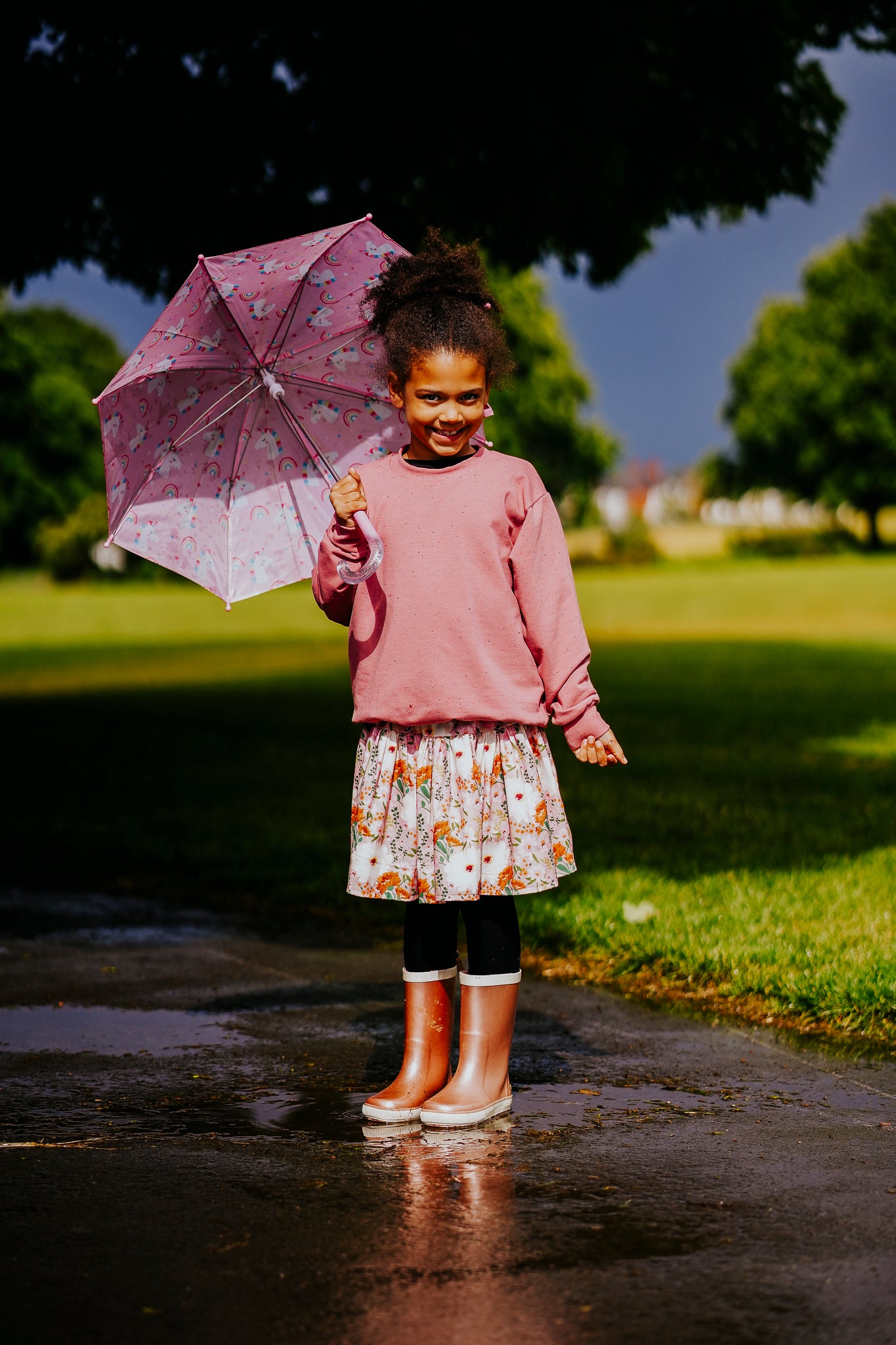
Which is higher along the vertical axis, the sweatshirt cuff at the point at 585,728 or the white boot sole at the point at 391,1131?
the sweatshirt cuff at the point at 585,728

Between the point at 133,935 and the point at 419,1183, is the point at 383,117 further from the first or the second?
the point at 419,1183

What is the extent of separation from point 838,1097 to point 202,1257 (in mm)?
1809

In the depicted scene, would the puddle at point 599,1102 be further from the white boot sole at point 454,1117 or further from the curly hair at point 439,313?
the curly hair at point 439,313

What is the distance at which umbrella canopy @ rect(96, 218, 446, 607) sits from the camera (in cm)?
445

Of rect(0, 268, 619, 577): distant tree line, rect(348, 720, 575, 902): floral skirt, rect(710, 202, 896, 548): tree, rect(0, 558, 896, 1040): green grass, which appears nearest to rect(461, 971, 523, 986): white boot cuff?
rect(348, 720, 575, 902): floral skirt

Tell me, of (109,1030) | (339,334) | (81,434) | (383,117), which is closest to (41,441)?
(81,434)

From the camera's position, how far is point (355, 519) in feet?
12.9

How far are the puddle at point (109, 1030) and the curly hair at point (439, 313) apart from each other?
6.59 feet

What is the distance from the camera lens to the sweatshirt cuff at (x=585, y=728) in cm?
389

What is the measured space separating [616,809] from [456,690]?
521 cm

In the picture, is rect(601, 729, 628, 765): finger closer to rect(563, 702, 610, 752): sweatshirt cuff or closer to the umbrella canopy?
rect(563, 702, 610, 752): sweatshirt cuff

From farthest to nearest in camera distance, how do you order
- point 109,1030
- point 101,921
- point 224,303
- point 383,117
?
1. point 383,117
2. point 101,921
3. point 109,1030
4. point 224,303

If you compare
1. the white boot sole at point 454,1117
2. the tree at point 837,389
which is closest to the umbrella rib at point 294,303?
the white boot sole at point 454,1117

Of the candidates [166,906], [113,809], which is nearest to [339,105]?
[113,809]
